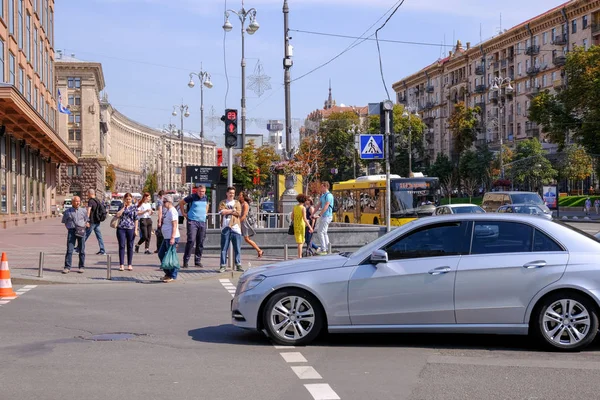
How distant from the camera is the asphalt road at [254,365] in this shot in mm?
6891

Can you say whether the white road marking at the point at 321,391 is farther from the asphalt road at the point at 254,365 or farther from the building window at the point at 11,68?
the building window at the point at 11,68

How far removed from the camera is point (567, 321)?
8555 millimetres

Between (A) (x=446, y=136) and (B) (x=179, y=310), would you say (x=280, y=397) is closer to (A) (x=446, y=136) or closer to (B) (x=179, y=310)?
(B) (x=179, y=310)

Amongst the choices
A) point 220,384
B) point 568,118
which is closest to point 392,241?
point 220,384

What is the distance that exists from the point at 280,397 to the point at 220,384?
28.1 inches

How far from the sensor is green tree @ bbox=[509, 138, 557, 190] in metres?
74.0

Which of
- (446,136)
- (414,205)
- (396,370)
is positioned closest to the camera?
(396,370)

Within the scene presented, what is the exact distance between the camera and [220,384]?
7.16m

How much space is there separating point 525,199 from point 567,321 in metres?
31.5

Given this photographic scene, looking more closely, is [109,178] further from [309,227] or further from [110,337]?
[110,337]

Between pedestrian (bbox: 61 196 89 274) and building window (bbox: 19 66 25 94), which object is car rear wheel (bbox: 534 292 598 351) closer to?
pedestrian (bbox: 61 196 89 274)

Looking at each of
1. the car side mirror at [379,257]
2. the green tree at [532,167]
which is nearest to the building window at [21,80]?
the car side mirror at [379,257]

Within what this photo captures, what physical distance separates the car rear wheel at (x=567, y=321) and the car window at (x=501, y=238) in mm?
627

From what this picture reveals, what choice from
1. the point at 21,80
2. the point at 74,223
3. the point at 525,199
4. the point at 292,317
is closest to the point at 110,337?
the point at 292,317
